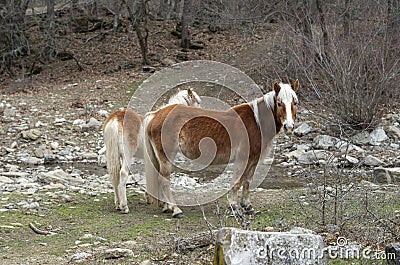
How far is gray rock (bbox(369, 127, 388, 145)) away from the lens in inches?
508

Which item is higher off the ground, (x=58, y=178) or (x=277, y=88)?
(x=277, y=88)

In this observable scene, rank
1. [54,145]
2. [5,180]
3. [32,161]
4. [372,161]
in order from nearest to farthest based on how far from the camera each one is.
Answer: [5,180] → [372,161] → [32,161] → [54,145]

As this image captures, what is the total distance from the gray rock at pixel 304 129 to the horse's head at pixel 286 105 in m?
6.69

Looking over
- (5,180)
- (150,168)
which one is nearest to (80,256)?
(150,168)

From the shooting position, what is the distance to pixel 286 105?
721 cm

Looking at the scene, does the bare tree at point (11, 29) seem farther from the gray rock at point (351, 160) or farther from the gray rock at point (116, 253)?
the gray rock at point (116, 253)

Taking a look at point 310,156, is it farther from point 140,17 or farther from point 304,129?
point 140,17

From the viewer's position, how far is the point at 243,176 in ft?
25.3

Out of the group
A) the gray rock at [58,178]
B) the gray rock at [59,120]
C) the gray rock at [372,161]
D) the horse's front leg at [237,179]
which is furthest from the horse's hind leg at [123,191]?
the gray rock at [59,120]

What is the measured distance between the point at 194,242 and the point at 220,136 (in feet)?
8.68

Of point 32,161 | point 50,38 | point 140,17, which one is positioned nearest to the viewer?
point 32,161

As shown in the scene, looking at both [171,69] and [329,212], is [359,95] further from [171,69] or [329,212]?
[171,69]

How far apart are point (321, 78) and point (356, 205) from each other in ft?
26.0

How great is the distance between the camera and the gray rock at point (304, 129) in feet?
45.6
